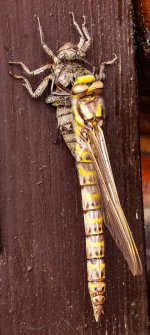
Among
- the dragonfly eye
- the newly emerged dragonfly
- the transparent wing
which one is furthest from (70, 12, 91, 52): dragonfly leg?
the transparent wing

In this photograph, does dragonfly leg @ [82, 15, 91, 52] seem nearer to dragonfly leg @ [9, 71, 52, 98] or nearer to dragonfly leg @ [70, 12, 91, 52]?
dragonfly leg @ [70, 12, 91, 52]

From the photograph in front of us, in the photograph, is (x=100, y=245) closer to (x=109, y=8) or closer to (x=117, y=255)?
(x=117, y=255)

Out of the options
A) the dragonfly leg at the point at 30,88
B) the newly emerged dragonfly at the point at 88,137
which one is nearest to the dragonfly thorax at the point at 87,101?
the newly emerged dragonfly at the point at 88,137

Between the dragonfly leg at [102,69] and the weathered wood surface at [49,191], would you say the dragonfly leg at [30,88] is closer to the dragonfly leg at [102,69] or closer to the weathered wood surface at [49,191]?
the weathered wood surface at [49,191]

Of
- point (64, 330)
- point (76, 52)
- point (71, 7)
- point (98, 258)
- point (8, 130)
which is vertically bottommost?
point (64, 330)

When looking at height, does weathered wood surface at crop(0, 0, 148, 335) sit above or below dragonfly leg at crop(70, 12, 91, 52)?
below

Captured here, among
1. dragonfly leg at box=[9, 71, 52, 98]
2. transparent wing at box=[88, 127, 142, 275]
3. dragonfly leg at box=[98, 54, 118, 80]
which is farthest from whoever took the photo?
dragonfly leg at box=[98, 54, 118, 80]

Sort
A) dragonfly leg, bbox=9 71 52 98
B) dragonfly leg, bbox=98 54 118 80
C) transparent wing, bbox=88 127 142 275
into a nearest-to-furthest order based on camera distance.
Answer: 1. transparent wing, bbox=88 127 142 275
2. dragonfly leg, bbox=9 71 52 98
3. dragonfly leg, bbox=98 54 118 80

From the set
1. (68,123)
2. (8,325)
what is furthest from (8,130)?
(8,325)
